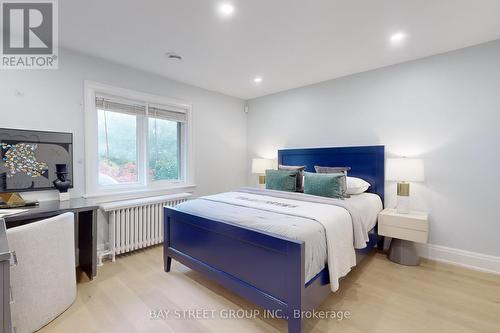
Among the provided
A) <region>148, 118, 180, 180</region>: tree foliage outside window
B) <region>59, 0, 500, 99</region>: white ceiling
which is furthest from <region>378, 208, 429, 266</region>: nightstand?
<region>148, 118, 180, 180</region>: tree foliage outside window

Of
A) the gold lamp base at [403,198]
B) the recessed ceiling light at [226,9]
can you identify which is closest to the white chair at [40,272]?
the recessed ceiling light at [226,9]

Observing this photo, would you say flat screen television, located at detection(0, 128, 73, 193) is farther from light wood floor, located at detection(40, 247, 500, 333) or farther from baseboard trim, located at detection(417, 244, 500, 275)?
baseboard trim, located at detection(417, 244, 500, 275)

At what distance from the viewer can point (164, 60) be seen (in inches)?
112

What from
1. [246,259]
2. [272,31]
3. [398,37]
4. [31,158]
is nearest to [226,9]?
[272,31]

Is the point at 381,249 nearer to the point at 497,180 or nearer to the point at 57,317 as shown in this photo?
the point at 497,180

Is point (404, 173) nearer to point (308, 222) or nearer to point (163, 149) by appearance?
point (308, 222)

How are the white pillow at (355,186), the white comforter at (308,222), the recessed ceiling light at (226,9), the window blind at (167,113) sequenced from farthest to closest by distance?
the window blind at (167,113) → the white pillow at (355,186) → the recessed ceiling light at (226,9) → the white comforter at (308,222)

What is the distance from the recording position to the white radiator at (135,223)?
8.95 ft

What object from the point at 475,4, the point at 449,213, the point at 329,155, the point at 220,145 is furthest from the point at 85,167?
the point at 449,213

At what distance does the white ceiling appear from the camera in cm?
185

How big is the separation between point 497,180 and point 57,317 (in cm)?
426

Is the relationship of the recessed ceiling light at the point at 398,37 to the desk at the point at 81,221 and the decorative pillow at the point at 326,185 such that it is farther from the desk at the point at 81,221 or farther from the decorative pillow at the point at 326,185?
the desk at the point at 81,221

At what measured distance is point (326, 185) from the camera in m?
2.71

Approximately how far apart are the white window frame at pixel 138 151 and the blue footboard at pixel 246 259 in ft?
3.51
